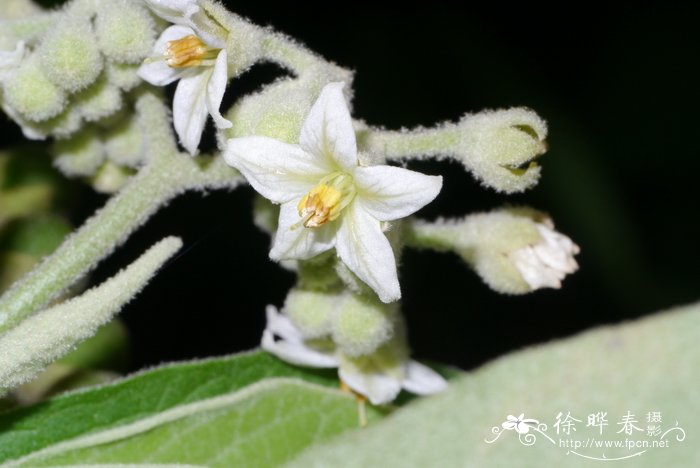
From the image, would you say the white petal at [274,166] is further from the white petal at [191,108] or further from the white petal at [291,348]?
the white petal at [291,348]

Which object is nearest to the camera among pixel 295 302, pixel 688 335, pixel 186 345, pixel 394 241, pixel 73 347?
pixel 688 335

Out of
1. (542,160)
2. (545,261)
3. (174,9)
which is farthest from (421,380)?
(542,160)

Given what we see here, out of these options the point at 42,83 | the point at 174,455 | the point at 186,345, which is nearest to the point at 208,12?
the point at 42,83

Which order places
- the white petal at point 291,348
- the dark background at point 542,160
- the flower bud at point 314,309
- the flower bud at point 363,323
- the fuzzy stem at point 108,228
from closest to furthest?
the fuzzy stem at point 108,228, the flower bud at point 363,323, the flower bud at point 314,309, the white petal at point 291,348, the dark background at point 542,160

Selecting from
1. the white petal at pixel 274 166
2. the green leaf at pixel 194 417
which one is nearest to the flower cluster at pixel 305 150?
the white petal at pixel 274 166

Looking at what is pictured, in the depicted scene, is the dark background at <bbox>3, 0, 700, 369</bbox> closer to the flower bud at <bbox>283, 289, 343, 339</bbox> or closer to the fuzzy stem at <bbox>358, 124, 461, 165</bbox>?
the flower bud at <bbox>283, 289, 343, 339</bbox>

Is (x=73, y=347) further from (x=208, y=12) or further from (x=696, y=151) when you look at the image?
(x=696, y=151)
